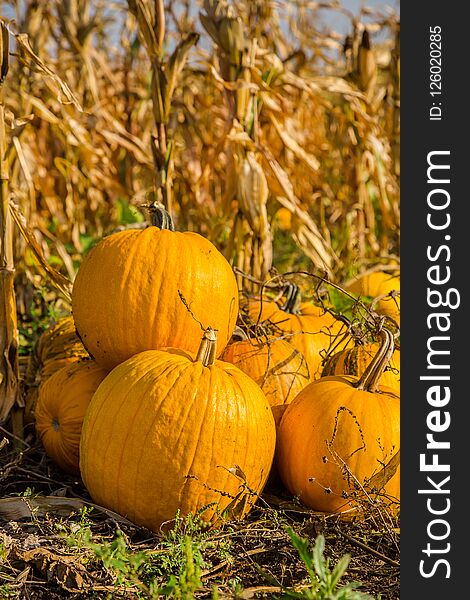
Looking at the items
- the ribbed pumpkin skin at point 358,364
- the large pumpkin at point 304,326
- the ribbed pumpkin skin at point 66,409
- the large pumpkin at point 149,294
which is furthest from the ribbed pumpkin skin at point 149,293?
the ribbed pumpkin skin at point 358,364

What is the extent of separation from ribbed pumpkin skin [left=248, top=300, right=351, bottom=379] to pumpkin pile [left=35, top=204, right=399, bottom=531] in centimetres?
8

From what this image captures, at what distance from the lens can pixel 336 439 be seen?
2006 mm

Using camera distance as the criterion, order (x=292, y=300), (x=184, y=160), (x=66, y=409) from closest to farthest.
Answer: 1. (x=66, y=409)
2. (x=292, y=300)
3. (x=184, y=160)

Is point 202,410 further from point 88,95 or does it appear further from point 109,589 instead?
point 88,95

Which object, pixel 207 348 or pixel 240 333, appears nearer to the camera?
pixel 207 348

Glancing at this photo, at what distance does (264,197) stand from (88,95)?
290 cm

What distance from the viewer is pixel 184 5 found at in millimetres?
6766

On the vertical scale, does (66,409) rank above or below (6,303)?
below

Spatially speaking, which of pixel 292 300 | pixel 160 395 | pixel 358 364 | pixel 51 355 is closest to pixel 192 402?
pixel 160 395

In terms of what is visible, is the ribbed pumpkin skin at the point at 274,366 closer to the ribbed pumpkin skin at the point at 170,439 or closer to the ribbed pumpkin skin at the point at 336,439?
the ribbed pumpkin skin at the point at 336,439

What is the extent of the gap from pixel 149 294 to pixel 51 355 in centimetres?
80

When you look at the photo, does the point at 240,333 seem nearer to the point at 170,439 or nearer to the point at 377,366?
the point at 377,366

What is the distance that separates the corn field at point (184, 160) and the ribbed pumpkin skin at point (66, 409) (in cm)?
10

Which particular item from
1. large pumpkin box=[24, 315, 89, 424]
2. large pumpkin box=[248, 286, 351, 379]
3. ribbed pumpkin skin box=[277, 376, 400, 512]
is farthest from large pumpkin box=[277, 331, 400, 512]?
large pumpkin box=[24, 315, 89, 424]
